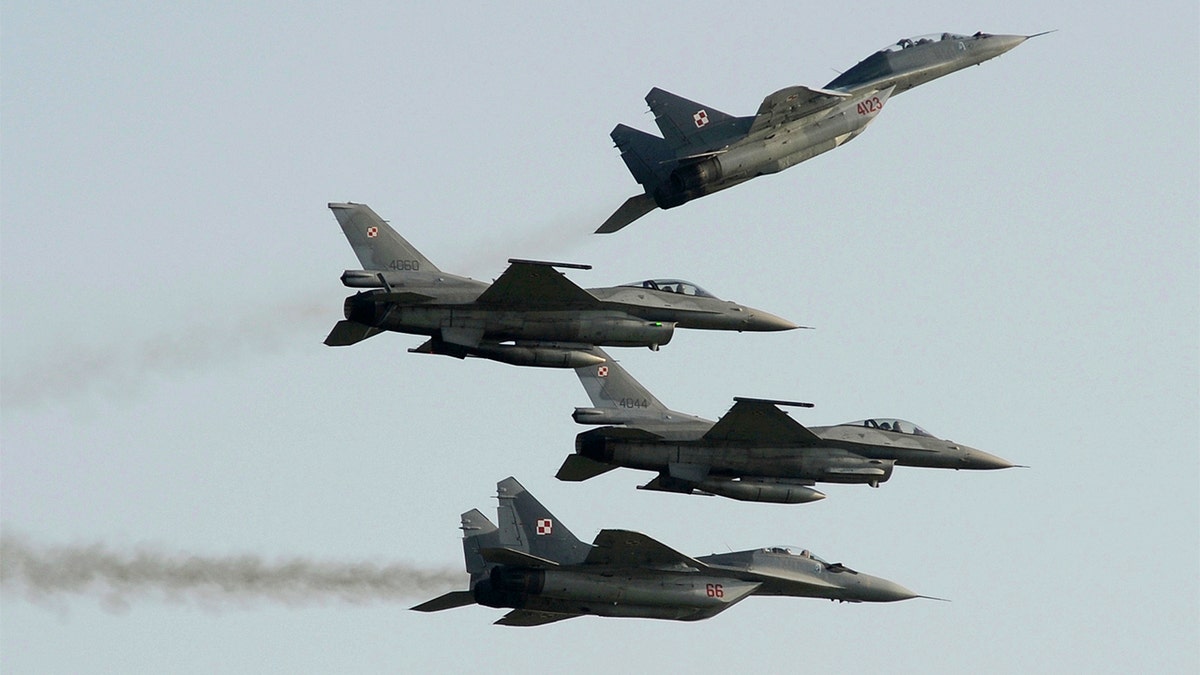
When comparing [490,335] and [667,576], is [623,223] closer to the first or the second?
[490,335]

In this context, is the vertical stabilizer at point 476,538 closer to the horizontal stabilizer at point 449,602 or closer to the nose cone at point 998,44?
the horizontal stabilizer at point 449,602

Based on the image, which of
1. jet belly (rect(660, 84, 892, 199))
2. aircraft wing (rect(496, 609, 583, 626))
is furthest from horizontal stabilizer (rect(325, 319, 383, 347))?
aircraft wing (rect(496, 609, 583, 626))

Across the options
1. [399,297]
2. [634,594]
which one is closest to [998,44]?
[634,594]

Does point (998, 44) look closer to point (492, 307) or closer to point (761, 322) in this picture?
point (761, 322)

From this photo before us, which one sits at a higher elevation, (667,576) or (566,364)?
(566,364)

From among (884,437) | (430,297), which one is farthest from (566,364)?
(884,437)

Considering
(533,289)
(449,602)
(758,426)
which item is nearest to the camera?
(533,289)

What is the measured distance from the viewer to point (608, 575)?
48.4 meters

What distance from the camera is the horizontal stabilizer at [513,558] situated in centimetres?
4634

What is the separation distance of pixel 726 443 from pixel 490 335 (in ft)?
23.8

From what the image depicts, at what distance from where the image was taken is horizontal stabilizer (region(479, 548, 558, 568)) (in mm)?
46344

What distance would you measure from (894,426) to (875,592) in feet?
16.6

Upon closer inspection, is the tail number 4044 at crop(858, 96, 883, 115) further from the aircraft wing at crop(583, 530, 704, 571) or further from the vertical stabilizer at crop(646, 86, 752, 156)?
the aircraft wing at crop(583, 530, 704, 571)

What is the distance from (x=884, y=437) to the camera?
50.0 meters
